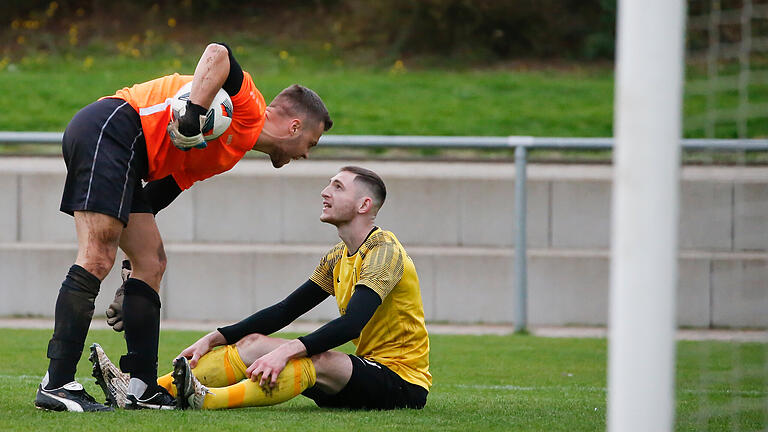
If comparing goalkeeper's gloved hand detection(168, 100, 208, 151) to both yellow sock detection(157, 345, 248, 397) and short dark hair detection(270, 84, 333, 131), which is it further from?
yellow sock detection(157, 345, 248, 397)

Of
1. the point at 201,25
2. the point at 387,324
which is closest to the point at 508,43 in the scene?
the point at 201,25

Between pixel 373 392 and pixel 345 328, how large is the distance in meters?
0.40

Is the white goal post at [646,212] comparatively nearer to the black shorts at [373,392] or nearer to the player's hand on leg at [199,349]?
the black shorts at [373,392]

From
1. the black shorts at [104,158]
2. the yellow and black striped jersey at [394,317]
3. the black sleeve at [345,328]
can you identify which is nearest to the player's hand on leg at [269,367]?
the black sleeve at [345,328]

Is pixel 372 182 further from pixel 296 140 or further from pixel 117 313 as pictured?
pixel 117 313

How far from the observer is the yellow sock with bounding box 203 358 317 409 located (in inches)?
175

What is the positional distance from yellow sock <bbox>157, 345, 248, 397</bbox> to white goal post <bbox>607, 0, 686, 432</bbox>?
7.53ft

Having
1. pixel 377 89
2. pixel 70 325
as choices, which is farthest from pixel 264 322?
pixel 377 89

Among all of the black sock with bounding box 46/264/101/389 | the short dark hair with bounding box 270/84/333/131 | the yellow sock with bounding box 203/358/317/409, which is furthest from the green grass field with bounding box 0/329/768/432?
the short dark hair with bounding box 270/84/333/131

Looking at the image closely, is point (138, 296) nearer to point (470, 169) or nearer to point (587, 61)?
point (470, 169)

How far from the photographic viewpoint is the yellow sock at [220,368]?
Answer: 470 centimetres

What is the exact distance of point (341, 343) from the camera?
444cm

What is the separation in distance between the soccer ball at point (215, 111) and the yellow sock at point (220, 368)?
91cm

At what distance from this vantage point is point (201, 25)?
16.0m
